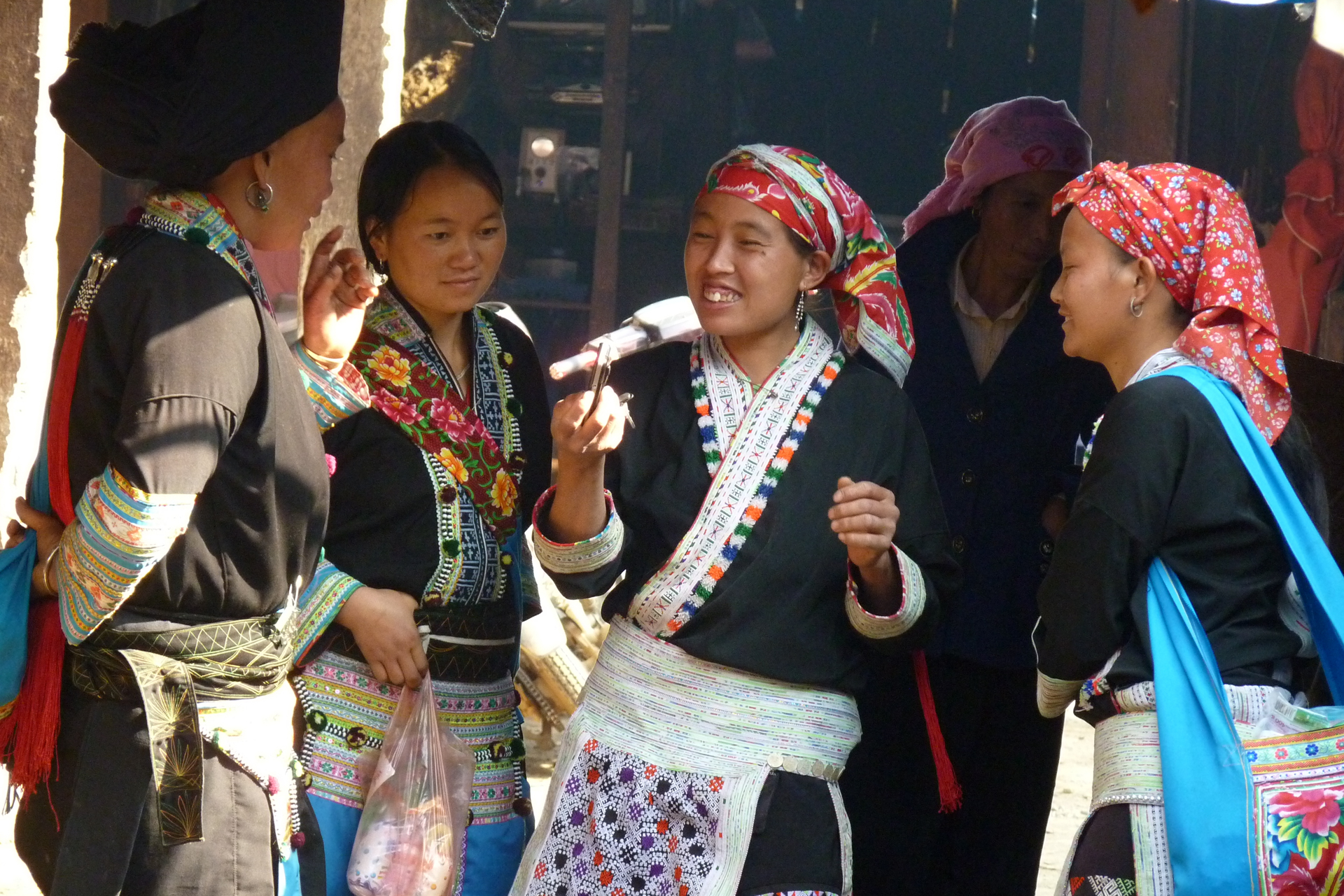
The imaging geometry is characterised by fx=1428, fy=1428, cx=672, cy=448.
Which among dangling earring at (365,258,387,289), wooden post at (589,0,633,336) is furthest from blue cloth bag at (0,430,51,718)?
wooden post at (589,0,633,336)

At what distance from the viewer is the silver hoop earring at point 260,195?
2396mm

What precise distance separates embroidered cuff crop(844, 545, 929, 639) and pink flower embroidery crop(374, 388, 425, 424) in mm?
909

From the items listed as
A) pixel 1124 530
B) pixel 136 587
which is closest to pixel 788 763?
pixel 1124 530

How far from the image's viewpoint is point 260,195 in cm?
240

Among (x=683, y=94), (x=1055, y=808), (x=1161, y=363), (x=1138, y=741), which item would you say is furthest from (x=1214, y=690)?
(x=683, y=94)

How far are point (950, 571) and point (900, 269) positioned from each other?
107 centimetres

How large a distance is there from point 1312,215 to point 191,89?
20.4 ft

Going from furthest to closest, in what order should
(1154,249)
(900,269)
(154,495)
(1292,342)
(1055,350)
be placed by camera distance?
(1292,342)
(900,269)
(1055,350)
(1154,249)
(154,495)

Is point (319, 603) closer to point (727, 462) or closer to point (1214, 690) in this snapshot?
point (727, 462)

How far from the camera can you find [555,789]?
267 centimetres

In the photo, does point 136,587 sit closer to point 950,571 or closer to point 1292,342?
point 950,571

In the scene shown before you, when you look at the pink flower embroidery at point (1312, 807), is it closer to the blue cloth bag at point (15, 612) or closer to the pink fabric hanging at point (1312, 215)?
the blue cloth bag at point (15, 612)

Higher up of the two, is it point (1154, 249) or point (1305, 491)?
point (1154, 249)

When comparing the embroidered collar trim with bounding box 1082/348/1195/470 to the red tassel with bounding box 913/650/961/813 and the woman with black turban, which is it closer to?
the red tassel with bounding box 913/650/961/813
